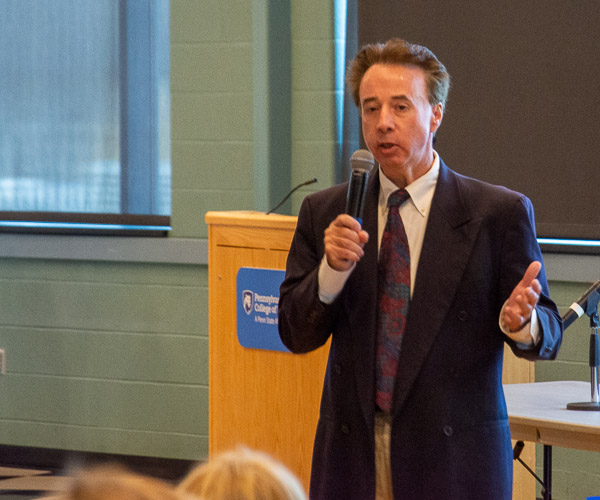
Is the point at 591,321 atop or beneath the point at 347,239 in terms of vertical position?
beneath

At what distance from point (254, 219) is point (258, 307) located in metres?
0.25

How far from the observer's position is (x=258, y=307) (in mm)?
2543

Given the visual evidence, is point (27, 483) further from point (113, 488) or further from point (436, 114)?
point (113, 488)

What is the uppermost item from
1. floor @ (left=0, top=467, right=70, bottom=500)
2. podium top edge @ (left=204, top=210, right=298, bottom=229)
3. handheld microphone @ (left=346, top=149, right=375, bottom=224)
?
handheld microphone @ (left=346, top=149, right=375, bottom=224)

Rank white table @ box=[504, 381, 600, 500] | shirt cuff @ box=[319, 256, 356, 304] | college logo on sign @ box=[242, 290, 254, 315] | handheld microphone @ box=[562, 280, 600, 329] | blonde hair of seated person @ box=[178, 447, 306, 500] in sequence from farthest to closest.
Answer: college logo on sign @ box=[242, 290, 254, 315], handheld microphone @ box=[562, 280, 600, 329], white table @ box=[504, 381, 600, 500], shirt cuff @ box=[319, 256, 356, 304], blonde hair of seated person @ box=[178, 447, 306, 500]

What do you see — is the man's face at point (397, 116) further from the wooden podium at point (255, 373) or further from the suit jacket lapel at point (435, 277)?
the wooden podium at point (255, 373)

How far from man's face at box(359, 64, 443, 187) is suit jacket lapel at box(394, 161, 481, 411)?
9cm

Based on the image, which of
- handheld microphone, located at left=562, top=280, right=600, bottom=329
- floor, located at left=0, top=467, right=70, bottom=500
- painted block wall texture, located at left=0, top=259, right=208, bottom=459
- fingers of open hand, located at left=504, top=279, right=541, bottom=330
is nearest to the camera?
fingers of open hand, located at left=504, top=279, right=541, bottom=330

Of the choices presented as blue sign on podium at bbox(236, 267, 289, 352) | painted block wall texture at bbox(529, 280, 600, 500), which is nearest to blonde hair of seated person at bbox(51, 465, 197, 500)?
blue sign on podium at bbox(236, 267, 289, 352)

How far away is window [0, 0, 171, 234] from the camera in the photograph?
4.17 m

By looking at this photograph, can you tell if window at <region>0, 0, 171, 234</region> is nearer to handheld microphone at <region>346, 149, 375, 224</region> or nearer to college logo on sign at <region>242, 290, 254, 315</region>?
college logo on sign at <region>242, 290, 254, 315</region>

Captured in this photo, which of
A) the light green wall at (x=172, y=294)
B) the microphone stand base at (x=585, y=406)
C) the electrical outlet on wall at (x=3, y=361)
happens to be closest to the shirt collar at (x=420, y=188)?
the microphone stand base at (x=585, y=406)

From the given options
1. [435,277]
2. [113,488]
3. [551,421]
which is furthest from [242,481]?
[551,421]

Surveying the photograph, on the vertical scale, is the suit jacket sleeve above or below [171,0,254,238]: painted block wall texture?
below
